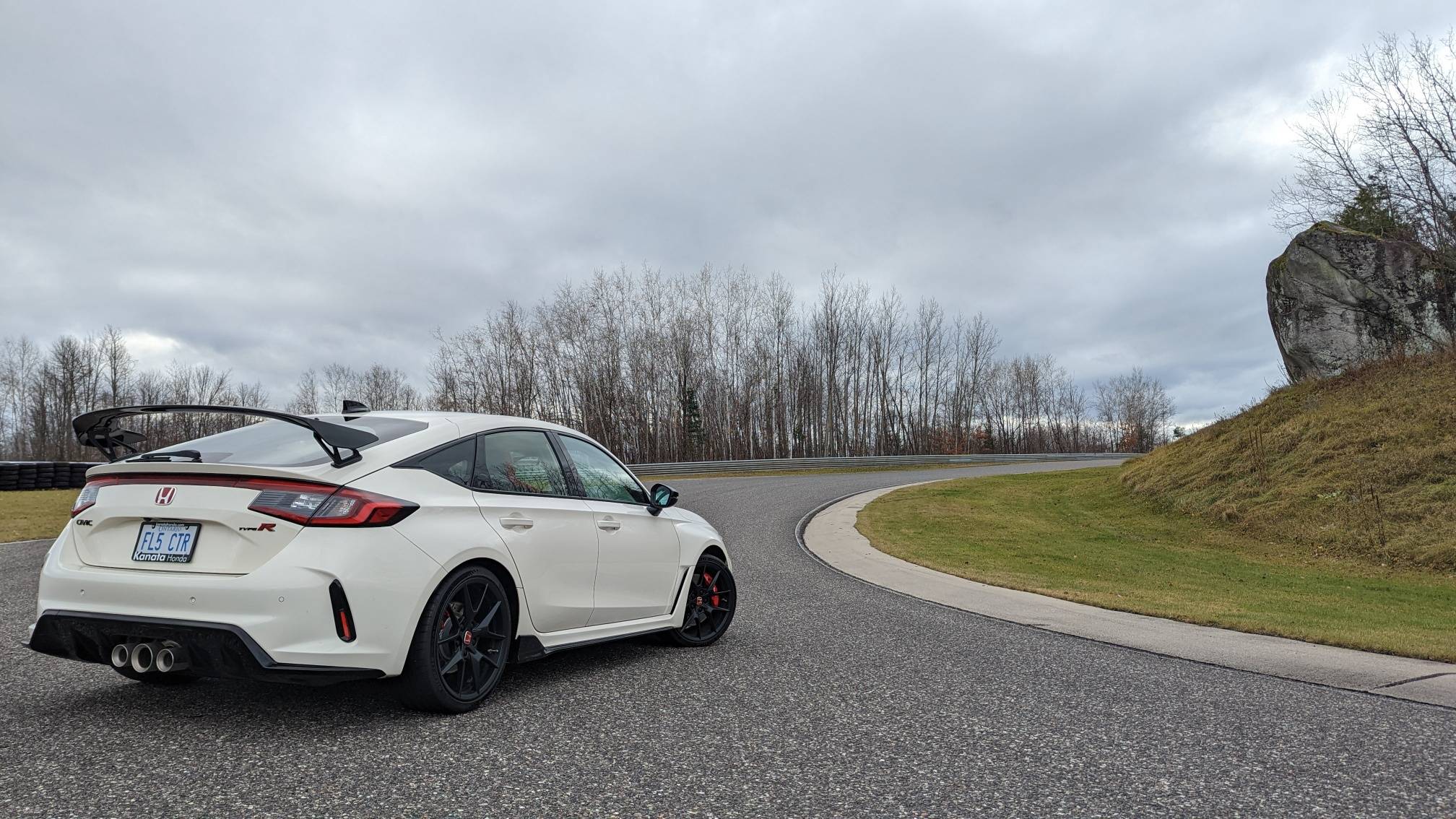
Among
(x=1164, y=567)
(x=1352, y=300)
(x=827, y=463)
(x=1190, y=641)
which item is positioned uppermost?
(x=1352, y=300)

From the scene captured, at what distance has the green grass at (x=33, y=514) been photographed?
13617 mm

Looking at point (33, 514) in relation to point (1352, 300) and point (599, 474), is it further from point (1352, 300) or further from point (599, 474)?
point (1352, 300)

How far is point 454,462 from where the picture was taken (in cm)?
429

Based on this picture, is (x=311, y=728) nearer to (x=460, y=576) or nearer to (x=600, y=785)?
(x=460, y=576)

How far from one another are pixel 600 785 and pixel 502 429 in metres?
2.26

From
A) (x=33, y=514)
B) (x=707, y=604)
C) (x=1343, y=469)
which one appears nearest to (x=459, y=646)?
(x=707, y=604)

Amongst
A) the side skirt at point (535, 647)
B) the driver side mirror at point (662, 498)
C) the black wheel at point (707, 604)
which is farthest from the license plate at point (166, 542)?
the black wheel at point (707, 604)

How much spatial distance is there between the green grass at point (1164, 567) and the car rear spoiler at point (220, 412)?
26.1ft

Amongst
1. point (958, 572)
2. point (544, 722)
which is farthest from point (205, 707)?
point (958, 572)

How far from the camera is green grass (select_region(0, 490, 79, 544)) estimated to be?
1362cm

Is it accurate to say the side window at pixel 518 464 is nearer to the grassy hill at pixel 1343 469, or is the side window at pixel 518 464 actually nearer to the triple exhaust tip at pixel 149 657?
the triple exhaust tip at pixel 149 657

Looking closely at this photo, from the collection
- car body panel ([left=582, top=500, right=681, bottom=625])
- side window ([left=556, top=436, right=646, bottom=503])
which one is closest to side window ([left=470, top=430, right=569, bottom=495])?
side window ([left=556, top=436, right=646, bottom=503])

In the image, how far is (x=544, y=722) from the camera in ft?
12.9

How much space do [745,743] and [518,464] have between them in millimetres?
2046
